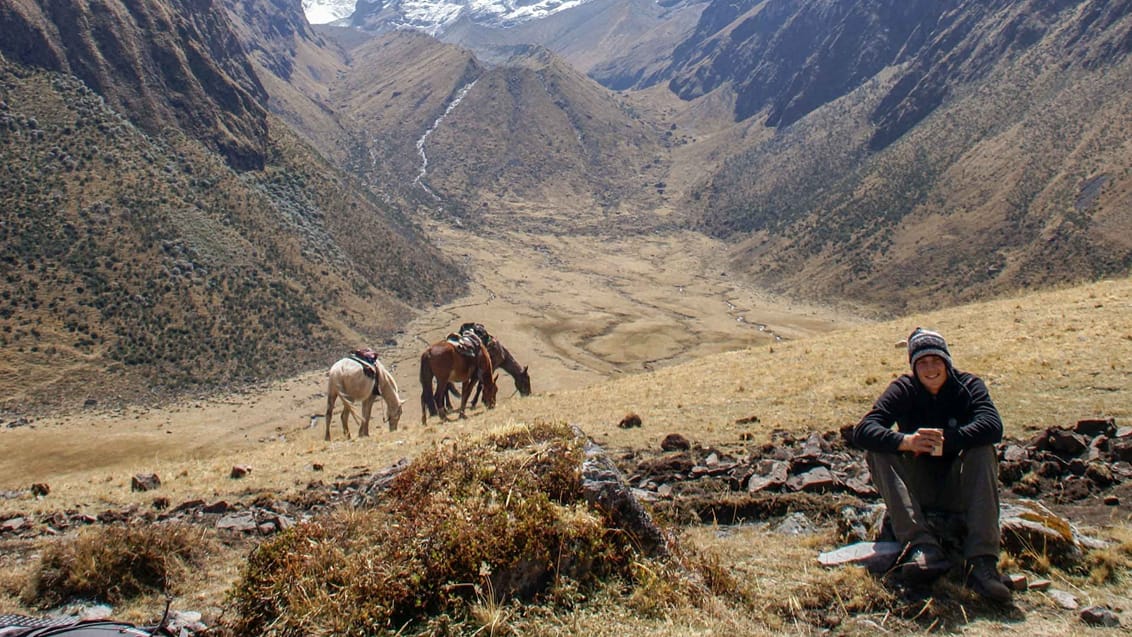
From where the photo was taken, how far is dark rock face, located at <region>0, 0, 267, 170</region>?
68.3 meters

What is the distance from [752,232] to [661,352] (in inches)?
3226

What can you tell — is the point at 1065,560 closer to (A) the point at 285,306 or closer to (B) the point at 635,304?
(A) the point at 285,306

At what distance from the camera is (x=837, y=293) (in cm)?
10256

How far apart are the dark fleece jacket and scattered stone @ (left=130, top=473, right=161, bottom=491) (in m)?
12.5

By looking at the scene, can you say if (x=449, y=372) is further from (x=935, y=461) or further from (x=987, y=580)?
(x=987, y=580)

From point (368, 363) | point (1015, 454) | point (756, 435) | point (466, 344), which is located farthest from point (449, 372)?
point (1015, 454)

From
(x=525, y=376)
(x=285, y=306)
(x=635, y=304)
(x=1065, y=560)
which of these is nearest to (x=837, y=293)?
(x=635, y=304)

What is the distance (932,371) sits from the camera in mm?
6801

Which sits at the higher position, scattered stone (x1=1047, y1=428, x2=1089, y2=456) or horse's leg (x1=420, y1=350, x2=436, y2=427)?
horse's leg (x1=420, y1=350, x2=436, y2=427)

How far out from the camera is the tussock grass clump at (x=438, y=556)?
504 cm

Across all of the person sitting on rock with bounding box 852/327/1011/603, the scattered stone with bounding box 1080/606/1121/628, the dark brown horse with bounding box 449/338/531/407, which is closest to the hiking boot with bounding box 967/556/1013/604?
the person sitting on rock with bounding box 852/327/1011/603

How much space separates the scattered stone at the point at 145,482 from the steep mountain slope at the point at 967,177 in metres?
83.8

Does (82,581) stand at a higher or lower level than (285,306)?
lower

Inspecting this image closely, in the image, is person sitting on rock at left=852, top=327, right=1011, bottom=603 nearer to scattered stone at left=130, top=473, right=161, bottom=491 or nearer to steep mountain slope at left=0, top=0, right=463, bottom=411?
scattered stone at left=130, top=473, right=161, bottom=491
